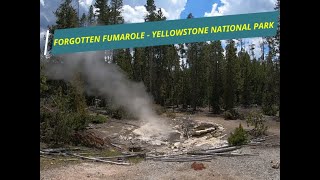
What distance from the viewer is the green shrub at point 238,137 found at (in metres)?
4.97

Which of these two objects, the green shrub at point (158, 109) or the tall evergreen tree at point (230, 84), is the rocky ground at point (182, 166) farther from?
the tall evergreen tree at point (230, 84)

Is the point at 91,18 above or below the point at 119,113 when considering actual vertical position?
above

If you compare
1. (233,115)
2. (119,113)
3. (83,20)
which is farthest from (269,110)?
(83,20)

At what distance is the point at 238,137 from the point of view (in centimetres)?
498

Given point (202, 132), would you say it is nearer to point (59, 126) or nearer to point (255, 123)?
point (255, 123)

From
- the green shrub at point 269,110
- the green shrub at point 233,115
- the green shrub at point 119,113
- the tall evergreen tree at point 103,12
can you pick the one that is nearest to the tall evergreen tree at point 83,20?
the tall evergreen tree at point 103,12

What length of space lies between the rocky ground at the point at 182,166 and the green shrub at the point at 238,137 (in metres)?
0.07

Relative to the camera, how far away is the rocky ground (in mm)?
4852

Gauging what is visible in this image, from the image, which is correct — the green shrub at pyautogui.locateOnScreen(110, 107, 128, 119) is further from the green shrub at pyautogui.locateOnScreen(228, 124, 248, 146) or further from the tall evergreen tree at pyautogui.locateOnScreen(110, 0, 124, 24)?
the green shrub at pyautogui.locateOnScreen(228, 124, 248, 146)

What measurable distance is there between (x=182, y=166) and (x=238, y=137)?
2.68ft

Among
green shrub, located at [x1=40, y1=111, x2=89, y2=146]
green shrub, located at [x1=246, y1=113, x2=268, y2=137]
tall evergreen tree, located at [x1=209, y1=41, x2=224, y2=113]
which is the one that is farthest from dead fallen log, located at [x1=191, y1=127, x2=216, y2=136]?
green shrub, located at [x1=40, y1=111, x2=89, y2=146]

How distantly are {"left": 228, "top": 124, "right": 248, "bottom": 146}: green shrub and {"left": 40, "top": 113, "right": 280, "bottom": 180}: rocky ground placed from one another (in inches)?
2.6
